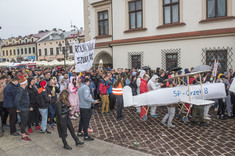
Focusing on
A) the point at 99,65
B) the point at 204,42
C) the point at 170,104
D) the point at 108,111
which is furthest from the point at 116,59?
the point at 170,104

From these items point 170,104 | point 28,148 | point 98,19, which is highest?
point 98,19

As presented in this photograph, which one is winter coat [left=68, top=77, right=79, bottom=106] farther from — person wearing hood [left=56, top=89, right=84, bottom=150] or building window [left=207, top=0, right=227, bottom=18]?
building window [left=207, top=0, right=227, bottom=18]

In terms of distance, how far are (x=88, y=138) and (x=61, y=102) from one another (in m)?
1.44

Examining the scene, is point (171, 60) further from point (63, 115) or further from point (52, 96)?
point (63, 115)

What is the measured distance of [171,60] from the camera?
13.5 metres

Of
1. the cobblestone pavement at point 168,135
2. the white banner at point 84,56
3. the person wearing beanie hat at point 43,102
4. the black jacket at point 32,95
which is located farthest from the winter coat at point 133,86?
the black jacket at point 32,95

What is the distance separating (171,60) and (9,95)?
421 inches

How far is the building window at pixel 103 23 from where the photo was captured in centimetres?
1634

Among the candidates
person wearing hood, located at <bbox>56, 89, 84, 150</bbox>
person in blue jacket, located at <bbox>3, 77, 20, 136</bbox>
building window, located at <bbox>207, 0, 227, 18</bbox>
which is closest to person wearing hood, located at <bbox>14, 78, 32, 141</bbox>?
person in blue jacket, located at <bbox>3, 77, 20, 136</bbox>

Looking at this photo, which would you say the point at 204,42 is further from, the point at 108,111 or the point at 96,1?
the point at 96,1

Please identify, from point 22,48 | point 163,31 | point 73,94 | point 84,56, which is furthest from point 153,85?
point 22,48

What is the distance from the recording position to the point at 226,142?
17.3 feet

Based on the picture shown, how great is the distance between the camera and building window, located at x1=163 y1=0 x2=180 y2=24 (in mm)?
13148

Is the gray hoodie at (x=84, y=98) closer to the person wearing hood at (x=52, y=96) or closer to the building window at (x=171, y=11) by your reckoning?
the person wearing hood at (x=52, y=96)
